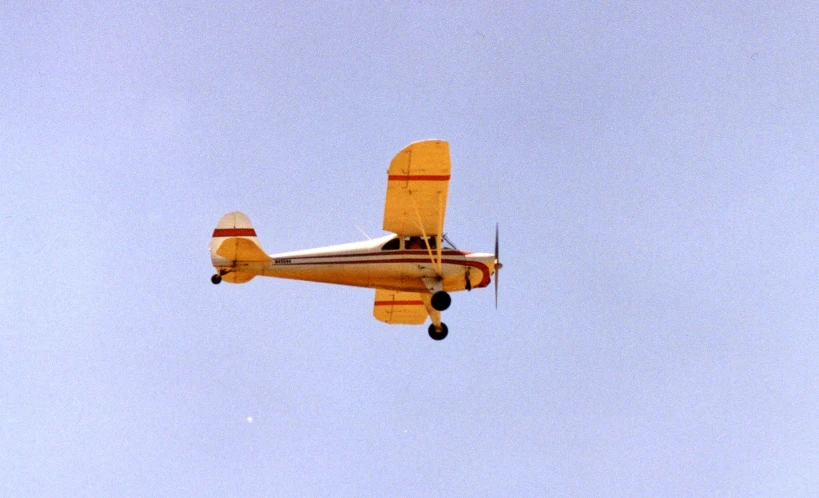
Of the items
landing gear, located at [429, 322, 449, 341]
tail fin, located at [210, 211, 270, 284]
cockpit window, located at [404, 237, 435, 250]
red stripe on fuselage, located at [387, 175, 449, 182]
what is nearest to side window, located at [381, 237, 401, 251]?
cockpit window, located at [404, 237, 435, 250]

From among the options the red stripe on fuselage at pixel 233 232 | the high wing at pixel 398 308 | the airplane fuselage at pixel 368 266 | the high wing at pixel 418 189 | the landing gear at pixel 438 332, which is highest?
the high wing at pixel 418 189

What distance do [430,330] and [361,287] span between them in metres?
2.08

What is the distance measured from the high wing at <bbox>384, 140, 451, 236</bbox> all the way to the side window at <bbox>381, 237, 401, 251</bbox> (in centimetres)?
21

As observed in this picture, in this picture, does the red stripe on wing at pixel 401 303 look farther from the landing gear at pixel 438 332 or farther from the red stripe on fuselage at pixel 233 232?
the red stripe on fuselage at pixel 233 232

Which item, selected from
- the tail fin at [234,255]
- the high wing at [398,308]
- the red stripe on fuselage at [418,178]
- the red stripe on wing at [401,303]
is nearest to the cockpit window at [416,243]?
the red stripe on fuselage at [418,178]

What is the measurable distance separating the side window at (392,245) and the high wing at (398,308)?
337 centimetres

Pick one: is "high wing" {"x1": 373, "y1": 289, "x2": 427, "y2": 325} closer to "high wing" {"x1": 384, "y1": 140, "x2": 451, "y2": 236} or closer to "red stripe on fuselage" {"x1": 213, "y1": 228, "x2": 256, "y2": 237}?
"high wing" {"x1": 384, "y1": 140, "x2": 451, "y2": 236}

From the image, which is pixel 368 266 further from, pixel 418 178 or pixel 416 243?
pixel 418 178

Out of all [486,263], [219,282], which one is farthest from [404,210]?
[219,282]

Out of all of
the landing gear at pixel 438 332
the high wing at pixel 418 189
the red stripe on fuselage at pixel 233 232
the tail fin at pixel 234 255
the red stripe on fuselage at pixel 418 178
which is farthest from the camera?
the landing gear at pixel 438 332

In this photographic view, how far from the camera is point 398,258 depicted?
20359 millimetres

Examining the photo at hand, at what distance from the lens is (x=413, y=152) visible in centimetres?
1866

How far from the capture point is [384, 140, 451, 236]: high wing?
61.3 feet

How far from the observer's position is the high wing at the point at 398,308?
23.8 m
